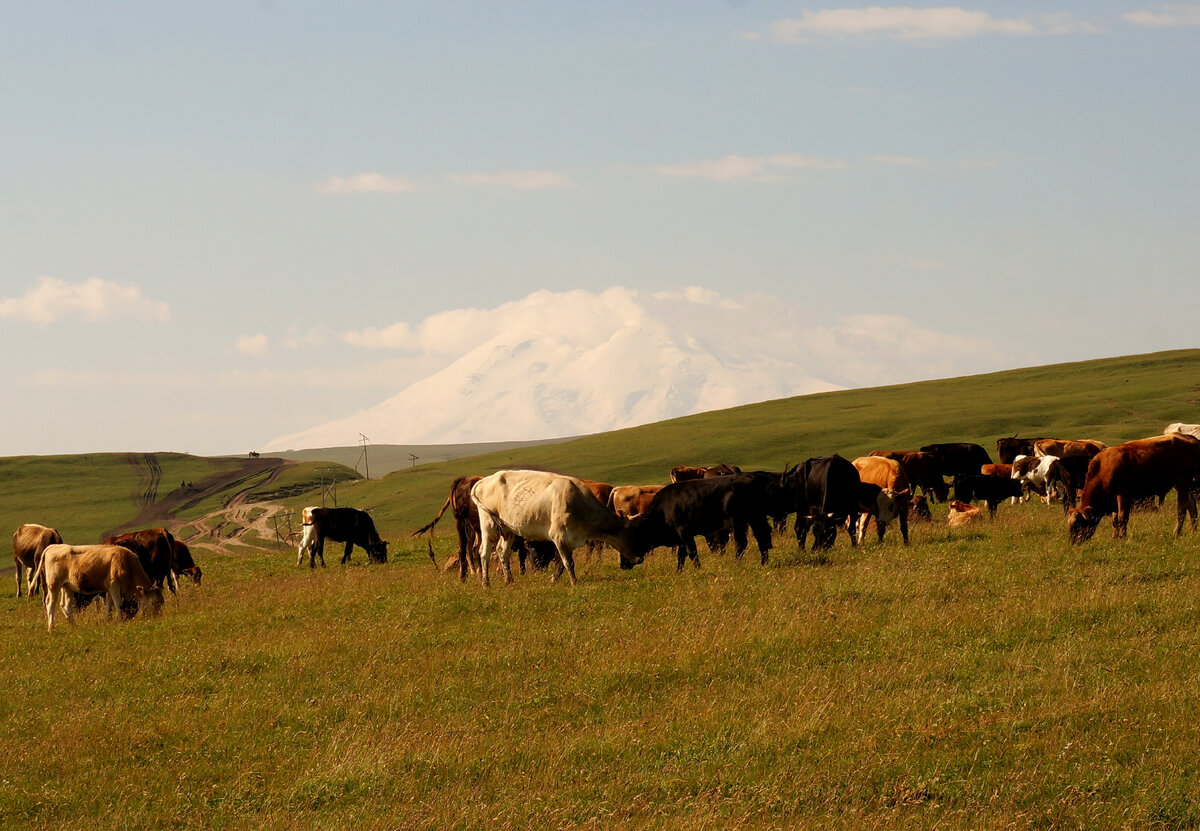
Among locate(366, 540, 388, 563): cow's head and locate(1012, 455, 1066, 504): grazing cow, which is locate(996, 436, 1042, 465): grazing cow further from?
locate(366, 540, 388, 563): cow's head

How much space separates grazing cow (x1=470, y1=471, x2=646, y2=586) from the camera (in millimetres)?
19438

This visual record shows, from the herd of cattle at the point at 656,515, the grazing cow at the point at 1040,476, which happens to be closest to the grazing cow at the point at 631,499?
the herd of cattle at the point at 656,515

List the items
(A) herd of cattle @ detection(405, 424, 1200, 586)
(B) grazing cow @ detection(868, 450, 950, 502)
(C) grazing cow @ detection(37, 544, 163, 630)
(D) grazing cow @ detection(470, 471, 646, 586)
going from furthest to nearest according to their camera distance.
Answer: (B) grazing cow @ detection(868, 450, 950, 502) < (A) herd of cattle @ detection(405, 424, 1200, 586) < (D) grazing cow @ detection(470, 471, 646, 586) < (C) grazing cow @ detection(37, 544, 163, 630)

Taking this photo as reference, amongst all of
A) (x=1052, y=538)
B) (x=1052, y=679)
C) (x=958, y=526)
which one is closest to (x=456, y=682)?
(x=1052, y=679)

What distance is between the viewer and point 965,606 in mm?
14664

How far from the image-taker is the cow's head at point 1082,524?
1952 centimetres

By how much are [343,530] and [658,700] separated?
756 inches

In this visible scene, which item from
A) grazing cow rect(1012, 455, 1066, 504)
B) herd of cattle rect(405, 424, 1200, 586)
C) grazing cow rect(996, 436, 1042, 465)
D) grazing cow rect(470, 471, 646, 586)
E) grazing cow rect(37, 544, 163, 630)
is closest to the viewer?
grazing cow rect(37, 544, 163, 630)

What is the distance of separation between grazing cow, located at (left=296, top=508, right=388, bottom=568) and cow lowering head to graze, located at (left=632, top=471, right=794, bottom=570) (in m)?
11.2

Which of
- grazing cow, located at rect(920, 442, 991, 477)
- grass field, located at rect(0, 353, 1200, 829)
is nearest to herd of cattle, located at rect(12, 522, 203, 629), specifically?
grass field, located at rect(0, 353, 1200, 829)

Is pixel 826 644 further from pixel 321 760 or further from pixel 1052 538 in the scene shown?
pixel 1052 538

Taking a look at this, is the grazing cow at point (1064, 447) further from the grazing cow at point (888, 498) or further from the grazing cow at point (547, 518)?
the grazing cow at point (547, 518)

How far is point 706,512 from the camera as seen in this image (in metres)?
20.2

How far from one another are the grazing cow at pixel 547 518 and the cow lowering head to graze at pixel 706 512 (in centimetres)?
47
